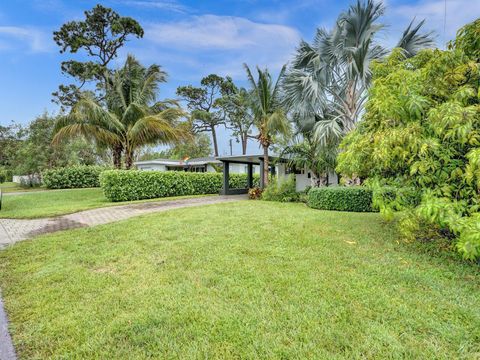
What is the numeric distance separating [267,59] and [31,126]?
65.7 ft

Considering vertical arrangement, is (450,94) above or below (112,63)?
below

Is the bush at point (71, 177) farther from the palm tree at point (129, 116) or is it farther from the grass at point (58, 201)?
the palm tree at point (129, 116)

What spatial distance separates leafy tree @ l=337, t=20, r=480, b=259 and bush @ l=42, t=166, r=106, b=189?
1993 centimetres

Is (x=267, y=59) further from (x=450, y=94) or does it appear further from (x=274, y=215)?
(x=450, y=94)

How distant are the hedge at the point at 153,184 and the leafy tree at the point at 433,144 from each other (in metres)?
11.3

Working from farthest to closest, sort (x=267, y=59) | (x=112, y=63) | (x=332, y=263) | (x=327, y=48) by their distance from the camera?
(x=112, y=63) → (x=267, y=59) → (x=327, y=48) → (x=332, y=263)

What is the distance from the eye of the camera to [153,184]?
14508 millimetres

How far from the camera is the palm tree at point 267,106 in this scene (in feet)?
42.0

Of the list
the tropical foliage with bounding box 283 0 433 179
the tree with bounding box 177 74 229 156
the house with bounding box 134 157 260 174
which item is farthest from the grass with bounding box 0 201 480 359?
the tree with bounding box 177 74 229 156

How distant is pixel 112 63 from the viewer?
20750mm

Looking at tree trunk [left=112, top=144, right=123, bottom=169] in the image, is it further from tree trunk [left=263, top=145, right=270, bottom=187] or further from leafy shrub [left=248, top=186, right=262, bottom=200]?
tree trunk [left=263, top=145, right=270, bottom=187]

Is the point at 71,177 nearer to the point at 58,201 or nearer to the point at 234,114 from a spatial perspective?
the point at 58,201

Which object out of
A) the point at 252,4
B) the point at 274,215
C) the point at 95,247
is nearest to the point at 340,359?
the point at 95,247

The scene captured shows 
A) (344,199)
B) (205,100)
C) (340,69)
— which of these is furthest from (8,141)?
(344,199)
